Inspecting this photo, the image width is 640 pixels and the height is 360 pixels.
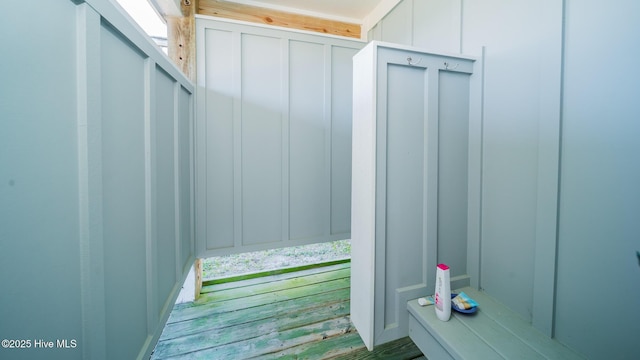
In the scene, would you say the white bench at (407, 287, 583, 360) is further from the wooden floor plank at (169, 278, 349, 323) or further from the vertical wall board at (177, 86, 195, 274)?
the vertical wall board at (177, 86, 195, 274)

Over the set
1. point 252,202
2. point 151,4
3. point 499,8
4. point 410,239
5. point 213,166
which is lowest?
point 410,239

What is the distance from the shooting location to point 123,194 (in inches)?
33.9

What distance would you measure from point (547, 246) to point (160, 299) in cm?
199

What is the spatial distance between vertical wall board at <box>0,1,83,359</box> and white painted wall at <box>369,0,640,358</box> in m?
1.82

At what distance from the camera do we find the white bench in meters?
1.03

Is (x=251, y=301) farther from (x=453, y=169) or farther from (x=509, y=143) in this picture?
(x=509, y=143)

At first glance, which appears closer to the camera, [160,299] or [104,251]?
[104,251]

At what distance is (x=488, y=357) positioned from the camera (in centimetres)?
102

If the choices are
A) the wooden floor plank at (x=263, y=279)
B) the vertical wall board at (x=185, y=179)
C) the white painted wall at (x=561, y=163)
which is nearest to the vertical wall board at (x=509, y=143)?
the white painted wall at (x=561, y=163)

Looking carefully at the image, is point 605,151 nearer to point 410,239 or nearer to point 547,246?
point 547,246

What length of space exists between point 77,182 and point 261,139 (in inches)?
59.7

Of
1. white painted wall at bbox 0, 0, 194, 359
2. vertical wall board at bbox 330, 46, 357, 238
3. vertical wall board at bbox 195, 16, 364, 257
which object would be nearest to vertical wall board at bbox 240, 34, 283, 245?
vertical wall board at bbox 195, 16, 364, 257

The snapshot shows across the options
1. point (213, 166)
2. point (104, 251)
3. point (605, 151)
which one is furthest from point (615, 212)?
point (213, 166)

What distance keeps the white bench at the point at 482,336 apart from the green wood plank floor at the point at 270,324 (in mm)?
246
